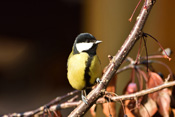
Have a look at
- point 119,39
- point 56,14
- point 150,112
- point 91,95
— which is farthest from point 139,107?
point 56,14

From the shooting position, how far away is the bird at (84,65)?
2.69ft

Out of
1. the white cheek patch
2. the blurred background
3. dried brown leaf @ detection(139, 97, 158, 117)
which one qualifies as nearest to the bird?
the white cheek patch

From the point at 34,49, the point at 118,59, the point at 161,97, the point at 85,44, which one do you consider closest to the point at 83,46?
the point at 85,44

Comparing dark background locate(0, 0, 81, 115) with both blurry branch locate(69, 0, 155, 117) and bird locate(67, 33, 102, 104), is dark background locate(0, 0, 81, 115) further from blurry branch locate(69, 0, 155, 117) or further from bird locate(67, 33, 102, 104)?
blurry branch locate(69, 0, 155, 117)

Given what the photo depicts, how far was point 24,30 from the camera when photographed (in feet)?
7.60

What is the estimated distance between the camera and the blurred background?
2254mm

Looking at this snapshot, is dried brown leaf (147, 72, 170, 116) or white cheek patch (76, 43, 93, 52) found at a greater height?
white cheek patch (76, 43, 93, 52)

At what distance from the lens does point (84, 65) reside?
0.83 m

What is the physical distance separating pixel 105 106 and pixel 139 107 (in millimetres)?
126

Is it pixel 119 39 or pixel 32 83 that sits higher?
pixel 119 39

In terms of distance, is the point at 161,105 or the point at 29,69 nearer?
the point at 161,105

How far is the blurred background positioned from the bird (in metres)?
1.43

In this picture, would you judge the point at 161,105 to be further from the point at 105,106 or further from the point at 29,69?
the point at 29,69

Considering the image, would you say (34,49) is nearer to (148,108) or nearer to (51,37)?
(51,37)
